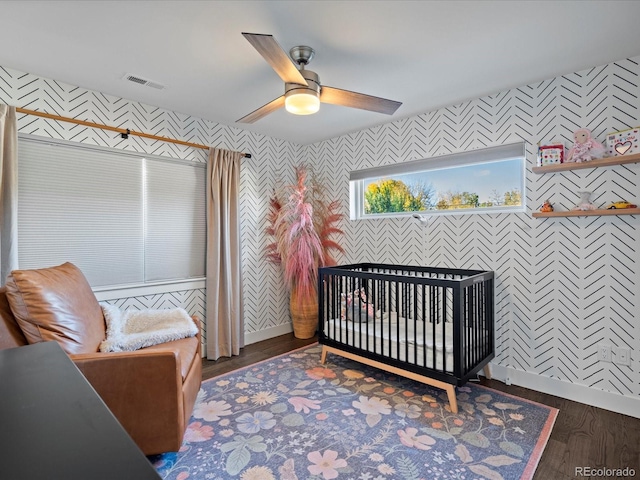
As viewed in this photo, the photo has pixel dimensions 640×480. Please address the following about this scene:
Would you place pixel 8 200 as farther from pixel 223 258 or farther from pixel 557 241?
pixel 557 241

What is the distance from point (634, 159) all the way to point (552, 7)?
1148 mm

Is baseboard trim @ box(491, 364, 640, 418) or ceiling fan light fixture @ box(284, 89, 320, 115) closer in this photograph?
ceiling fan light fixture @ box(284, 89, 320, 115)

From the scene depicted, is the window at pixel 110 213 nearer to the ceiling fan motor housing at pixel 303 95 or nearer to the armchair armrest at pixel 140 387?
the armchair armrest at pixel 140 387

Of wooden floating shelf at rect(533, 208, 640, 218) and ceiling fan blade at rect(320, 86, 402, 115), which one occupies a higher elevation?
ceiling fan blade at rect(320, 86, 402, 115)

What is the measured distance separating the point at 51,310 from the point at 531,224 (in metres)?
3.23

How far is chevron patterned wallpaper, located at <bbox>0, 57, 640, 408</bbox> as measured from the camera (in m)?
2.26

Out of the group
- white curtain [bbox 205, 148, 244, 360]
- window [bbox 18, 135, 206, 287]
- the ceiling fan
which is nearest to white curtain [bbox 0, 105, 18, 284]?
window [bbox 18, 135, 206, 287]

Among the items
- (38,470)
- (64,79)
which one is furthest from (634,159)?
(64,79)

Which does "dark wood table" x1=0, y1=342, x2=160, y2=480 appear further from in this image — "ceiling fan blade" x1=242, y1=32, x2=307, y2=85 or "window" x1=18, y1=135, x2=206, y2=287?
"window" x1=18, y1=135, x2=206, y2=287

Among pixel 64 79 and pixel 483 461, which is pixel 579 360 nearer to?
pixel 483 461

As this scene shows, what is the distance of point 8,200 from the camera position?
2.25m

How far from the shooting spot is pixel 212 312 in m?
3.32

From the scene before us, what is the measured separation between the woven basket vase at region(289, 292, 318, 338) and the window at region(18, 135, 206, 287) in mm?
1157

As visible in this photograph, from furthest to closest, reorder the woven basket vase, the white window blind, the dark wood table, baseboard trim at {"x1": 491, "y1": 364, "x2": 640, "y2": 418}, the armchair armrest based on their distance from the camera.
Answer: the woven basket vase
the white window blind
baseboard trim at {"x1": 491, "y1": 364, "x2": 640, "y2": 418}
the armchair armrest
the dark wood table
